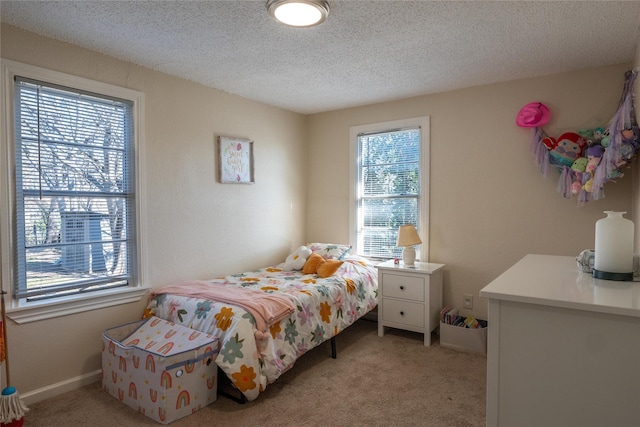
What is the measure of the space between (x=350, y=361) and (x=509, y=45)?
2.57 m

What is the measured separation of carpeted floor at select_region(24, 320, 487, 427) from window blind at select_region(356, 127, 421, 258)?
130 cm

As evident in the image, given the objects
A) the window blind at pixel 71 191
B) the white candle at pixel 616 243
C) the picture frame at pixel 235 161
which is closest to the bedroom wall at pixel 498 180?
the picture frame at pixel 235 161

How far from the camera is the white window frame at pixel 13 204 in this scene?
7.27 feet

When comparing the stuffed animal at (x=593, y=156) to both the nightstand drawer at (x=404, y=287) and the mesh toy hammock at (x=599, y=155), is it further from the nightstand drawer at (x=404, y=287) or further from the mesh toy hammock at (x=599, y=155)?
the nightstand drawer at (x=404, y=287)

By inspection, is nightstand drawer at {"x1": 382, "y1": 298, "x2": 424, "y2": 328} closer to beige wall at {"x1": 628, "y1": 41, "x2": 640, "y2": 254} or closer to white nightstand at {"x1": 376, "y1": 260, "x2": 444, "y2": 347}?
white nightstand at {"x1": 376, "y1": 260, "x2": 444, "y2": 347}

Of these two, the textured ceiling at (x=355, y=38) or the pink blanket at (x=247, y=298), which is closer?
the textured ceiling at (x=355, y=38)

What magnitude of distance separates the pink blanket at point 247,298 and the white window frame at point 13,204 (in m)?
0.33

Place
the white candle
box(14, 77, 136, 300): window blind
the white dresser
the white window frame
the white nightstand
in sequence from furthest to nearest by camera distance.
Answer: the white nightstand → box(14, 77, 136, 300): window blind → the white window frame → the white candle → the white dresser

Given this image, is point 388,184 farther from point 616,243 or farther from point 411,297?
point 616,243

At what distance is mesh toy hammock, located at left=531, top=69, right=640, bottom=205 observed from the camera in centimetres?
247

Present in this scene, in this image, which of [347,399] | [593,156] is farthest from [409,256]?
[593,156]

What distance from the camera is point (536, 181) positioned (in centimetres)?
316

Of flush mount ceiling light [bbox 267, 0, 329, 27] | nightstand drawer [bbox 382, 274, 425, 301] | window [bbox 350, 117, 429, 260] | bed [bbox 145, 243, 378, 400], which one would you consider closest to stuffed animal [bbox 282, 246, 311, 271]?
bed [bbox 145, 243, 378, 400]

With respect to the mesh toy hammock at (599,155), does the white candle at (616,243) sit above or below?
below
